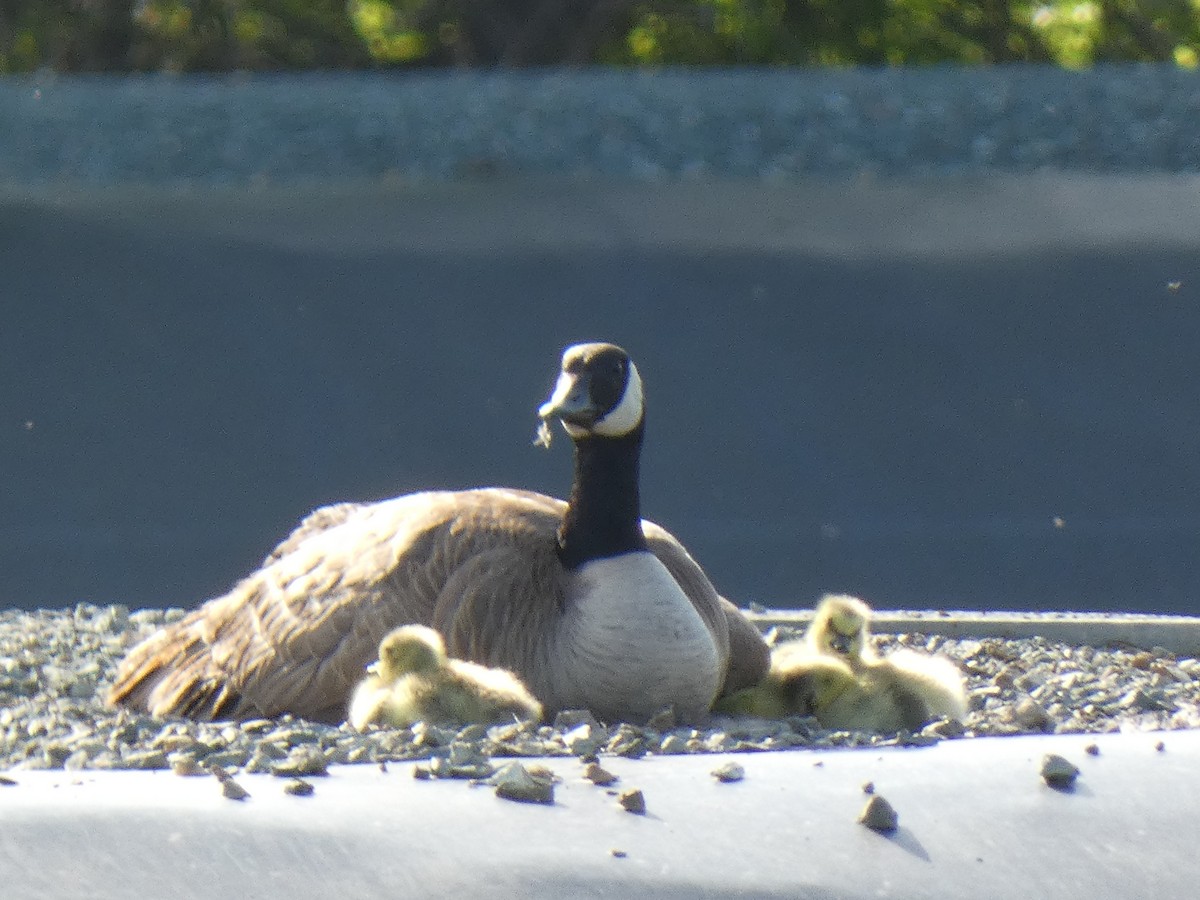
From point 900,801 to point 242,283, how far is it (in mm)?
9121

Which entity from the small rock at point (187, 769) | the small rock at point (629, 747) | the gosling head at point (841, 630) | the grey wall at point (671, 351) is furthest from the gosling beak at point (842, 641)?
the grey wall at point (671, 351)

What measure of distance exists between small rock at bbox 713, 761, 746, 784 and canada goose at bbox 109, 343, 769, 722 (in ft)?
6.27

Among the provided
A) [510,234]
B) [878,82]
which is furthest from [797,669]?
[878,82]

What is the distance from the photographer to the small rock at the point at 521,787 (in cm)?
278

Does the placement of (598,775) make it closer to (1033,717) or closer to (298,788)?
(298,788)

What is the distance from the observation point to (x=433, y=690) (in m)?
4.38

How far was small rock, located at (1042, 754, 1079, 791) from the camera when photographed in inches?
111

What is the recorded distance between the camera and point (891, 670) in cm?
496

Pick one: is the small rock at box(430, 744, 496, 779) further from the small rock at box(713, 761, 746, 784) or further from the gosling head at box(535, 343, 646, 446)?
the gosling head at box(535, 343, 646, 446)

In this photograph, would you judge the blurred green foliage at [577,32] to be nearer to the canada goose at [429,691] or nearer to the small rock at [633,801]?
the canada goose at [429,691]

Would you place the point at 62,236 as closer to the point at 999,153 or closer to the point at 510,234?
the point at 510,234

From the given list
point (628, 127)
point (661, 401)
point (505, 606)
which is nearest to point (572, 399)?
point (505, 606)

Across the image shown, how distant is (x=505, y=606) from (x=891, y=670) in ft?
3.24

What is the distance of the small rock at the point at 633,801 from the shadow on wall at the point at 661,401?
6150mm
